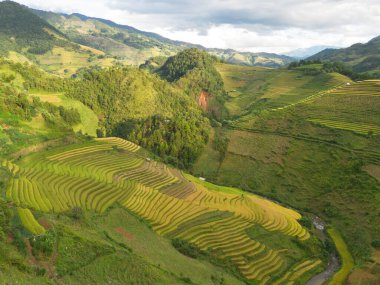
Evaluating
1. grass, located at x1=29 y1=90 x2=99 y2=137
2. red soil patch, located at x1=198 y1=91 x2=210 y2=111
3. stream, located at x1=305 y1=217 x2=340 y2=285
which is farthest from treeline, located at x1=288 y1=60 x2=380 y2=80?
grass, located at x1=29 y1=90 x2=99 y2=137

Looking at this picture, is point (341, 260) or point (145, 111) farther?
point (145, 111)

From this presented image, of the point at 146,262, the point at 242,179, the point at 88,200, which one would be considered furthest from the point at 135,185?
the point at 242,179

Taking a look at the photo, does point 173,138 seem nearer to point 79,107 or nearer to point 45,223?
point 79,107

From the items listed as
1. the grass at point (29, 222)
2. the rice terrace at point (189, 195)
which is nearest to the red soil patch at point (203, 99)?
the rice terrace at point (189, 195)

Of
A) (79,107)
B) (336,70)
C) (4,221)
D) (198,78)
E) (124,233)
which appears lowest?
(124,233)

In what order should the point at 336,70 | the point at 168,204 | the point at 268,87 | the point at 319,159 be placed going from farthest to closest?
the point at 268,87 → the point at 336,70 → the point at 319,159 → the point at 168,204

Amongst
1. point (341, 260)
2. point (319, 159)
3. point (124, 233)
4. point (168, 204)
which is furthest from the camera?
point (319, 159)

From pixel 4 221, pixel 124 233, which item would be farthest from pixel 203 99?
pixel 4 221

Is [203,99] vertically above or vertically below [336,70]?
below
